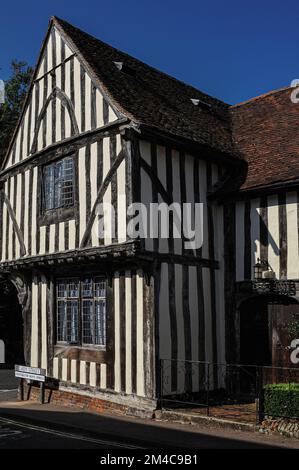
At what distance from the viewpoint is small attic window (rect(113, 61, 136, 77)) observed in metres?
13.7

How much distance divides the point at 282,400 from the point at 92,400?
15.5 feet

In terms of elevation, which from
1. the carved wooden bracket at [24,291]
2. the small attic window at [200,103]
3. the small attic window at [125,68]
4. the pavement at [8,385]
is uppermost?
the small attic window at [125,68]

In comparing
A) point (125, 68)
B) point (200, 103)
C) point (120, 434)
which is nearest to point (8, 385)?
point (120, 434)

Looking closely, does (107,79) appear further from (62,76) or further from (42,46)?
(42,46)

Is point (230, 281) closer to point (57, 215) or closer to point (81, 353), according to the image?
point (81, 353)

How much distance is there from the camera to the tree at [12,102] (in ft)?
73.2

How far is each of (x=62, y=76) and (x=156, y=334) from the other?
269 inches

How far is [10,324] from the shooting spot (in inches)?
859

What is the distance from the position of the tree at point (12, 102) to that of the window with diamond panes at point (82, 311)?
35.7 feet

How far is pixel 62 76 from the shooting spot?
1323 cm

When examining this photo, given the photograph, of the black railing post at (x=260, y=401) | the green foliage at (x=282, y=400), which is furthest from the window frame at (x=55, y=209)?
the green foliage at (x=282, y=400)

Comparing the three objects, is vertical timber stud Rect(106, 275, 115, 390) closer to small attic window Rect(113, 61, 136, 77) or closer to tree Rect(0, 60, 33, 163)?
small attic window Rect(113, 61, 136, 77)

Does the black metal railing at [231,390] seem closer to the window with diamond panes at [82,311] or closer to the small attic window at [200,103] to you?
the window with diamond panes at [82,311]
